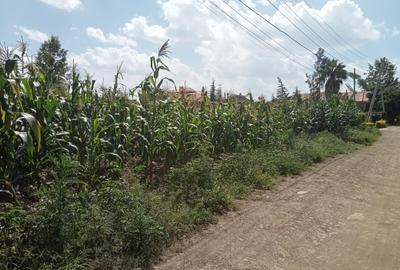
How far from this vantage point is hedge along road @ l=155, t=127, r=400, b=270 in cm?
488

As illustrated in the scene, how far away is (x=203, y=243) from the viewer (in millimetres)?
5316

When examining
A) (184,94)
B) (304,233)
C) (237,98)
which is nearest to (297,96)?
(237,98)

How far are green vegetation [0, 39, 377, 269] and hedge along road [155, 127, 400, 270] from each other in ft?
1.23

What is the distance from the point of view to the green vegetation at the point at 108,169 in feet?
14.0

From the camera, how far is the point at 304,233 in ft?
19.2

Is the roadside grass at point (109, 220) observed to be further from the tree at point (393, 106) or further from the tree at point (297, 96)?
the tree at point (393, 106)

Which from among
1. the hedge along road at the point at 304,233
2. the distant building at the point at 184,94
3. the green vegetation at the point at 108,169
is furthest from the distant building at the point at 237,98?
the hedge along road at the point at 304,233

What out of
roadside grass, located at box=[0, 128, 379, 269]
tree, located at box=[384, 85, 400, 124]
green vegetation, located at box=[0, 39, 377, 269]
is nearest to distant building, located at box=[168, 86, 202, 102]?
green vegetation, located at box=[0, 39, 377, 269]

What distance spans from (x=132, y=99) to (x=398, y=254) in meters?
5.29

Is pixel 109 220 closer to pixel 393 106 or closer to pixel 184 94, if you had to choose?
pixel 184 94

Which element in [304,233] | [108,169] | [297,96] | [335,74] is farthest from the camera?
[335,74]

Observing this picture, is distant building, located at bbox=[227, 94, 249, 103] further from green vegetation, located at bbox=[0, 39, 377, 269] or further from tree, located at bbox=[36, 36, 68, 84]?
tree, located at bbox=[36, 36, 68, 84]

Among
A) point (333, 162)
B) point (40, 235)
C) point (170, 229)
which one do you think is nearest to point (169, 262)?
point (170, 229)

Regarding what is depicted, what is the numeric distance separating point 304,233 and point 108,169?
306cm
